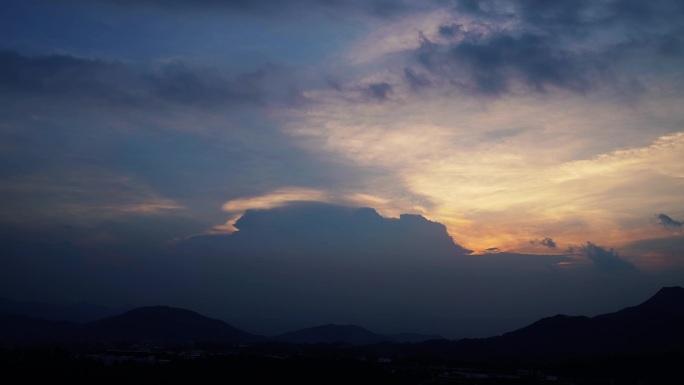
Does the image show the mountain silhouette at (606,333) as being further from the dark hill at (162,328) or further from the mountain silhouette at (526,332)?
the dark hill at (162,328)

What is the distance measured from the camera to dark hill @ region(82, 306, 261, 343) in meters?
175

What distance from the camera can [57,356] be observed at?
8400 centimetres

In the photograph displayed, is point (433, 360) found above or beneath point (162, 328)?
beneath

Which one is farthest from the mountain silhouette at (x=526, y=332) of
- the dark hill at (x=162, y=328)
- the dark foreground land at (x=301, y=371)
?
the dark foreground land at (x=301, y=371)

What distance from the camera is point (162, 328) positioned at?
183 meters

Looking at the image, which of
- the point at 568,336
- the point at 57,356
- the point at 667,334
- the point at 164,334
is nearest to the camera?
the point at 57,356

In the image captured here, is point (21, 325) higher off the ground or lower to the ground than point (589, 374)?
higher

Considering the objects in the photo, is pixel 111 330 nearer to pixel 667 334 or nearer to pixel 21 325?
pixel 21 325

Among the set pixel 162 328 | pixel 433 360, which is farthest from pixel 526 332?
pixel 162 328

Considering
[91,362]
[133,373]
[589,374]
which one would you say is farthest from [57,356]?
[589,374]

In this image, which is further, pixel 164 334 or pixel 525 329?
pixel 164 334

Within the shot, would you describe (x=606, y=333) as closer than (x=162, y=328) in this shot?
Yes

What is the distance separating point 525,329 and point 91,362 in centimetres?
9721

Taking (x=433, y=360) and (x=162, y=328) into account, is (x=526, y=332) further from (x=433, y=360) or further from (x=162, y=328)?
(x=162, y=328)
